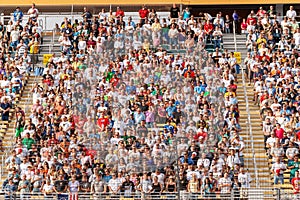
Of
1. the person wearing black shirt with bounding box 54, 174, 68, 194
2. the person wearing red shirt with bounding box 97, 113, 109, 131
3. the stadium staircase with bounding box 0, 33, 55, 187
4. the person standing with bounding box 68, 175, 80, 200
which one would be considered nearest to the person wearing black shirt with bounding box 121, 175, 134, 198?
the person standing with bounding box 68, 175, 80, 200

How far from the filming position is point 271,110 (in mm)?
36438

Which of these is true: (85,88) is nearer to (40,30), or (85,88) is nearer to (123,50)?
(123,50)

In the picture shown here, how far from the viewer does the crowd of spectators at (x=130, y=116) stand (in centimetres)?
3275

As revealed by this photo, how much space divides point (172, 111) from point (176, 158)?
3217 millimetres

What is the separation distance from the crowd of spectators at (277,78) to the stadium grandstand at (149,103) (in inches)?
1.9

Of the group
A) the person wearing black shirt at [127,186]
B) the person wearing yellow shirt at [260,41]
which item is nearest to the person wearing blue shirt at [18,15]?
the person wearing yellow shirt at [260,41]

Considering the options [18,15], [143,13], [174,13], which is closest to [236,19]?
[174,13]

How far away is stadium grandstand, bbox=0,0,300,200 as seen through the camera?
108ft

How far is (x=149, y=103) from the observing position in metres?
36.5

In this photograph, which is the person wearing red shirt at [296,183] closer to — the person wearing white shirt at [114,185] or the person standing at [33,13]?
the person wearing white shirt at [114,185]

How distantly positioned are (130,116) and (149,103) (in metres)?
1.00

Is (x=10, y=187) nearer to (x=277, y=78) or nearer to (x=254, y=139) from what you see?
(x=254, y=139)

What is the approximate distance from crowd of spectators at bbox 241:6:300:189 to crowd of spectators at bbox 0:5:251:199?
3.35ft

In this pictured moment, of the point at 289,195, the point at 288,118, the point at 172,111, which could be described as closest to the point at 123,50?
the point at 172,111
